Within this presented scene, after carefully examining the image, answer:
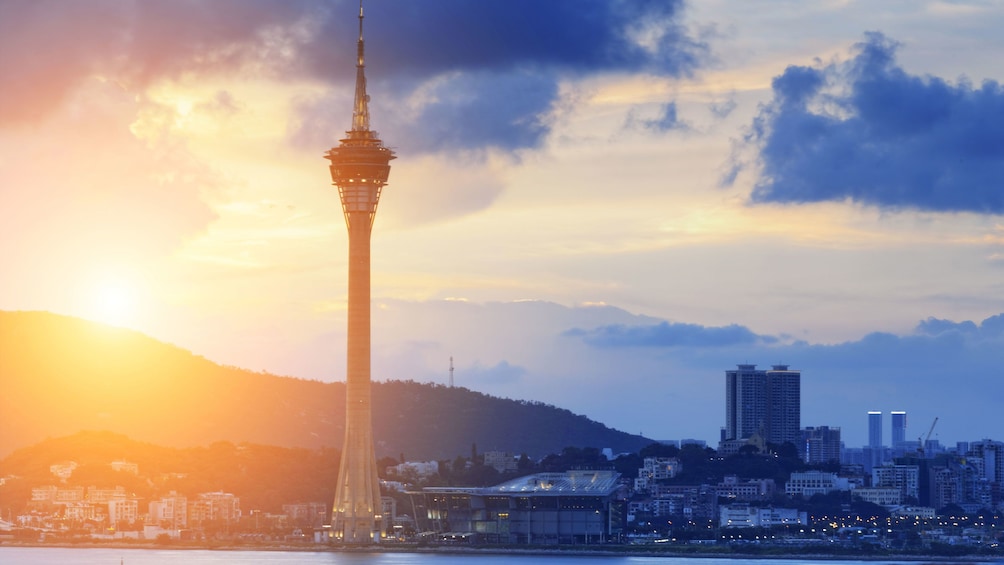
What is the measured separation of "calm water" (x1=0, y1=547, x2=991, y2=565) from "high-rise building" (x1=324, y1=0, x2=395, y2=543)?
5.54 metres

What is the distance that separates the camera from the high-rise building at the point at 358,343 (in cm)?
18438

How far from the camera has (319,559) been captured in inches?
6668

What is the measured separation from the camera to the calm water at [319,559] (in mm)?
167125

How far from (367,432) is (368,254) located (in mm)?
16858

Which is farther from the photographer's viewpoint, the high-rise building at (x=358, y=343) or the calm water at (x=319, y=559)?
the high-rise building at (x=358, y=343)

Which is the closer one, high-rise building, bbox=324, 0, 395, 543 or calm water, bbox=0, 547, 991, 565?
calm water, bbox=0, 547, 991, 565

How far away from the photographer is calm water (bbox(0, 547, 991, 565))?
167125 millimetres

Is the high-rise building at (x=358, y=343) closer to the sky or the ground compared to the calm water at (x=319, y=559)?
closer to the sky

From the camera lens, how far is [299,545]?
193m

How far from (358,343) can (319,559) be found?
23.5 meters

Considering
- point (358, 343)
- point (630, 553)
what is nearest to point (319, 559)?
point (358, 343)

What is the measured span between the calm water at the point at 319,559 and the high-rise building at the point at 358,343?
5.54 m

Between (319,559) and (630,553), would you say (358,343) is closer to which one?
(319,559)

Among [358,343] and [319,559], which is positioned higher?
Answer: [358,343]
